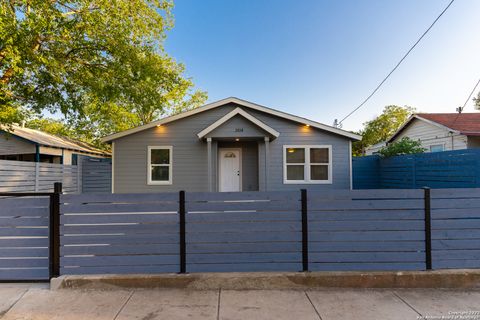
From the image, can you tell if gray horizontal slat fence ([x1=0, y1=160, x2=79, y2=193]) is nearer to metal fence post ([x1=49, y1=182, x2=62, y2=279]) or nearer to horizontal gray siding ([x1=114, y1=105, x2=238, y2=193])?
horizontal gray siding ([x1=114, y1=105, x2=238, y2=193])

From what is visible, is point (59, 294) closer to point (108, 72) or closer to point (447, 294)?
A: point (447, 294)

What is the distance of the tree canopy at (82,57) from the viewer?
642 centimetres

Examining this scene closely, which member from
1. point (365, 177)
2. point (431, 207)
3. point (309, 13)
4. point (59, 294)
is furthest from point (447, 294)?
point (309, 13)

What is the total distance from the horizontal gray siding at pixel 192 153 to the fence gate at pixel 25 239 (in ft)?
19.1

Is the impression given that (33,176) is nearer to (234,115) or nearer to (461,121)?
(234,115)

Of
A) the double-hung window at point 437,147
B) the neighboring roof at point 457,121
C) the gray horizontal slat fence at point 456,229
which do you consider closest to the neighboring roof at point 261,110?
the neighboring roof at point 457,121

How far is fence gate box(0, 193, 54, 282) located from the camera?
122 inches

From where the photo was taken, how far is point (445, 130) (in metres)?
11.9

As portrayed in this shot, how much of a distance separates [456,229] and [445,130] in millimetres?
11483

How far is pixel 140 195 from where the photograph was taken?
3.13 m

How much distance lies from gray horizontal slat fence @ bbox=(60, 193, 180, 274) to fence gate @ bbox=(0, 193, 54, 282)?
240mm

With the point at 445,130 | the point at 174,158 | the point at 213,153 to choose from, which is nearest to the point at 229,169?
the point at 213,153

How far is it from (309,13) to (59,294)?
12769mm

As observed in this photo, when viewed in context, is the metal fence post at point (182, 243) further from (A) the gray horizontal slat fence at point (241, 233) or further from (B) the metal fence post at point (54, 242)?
(B) the metal fence post at point (54, 242)
